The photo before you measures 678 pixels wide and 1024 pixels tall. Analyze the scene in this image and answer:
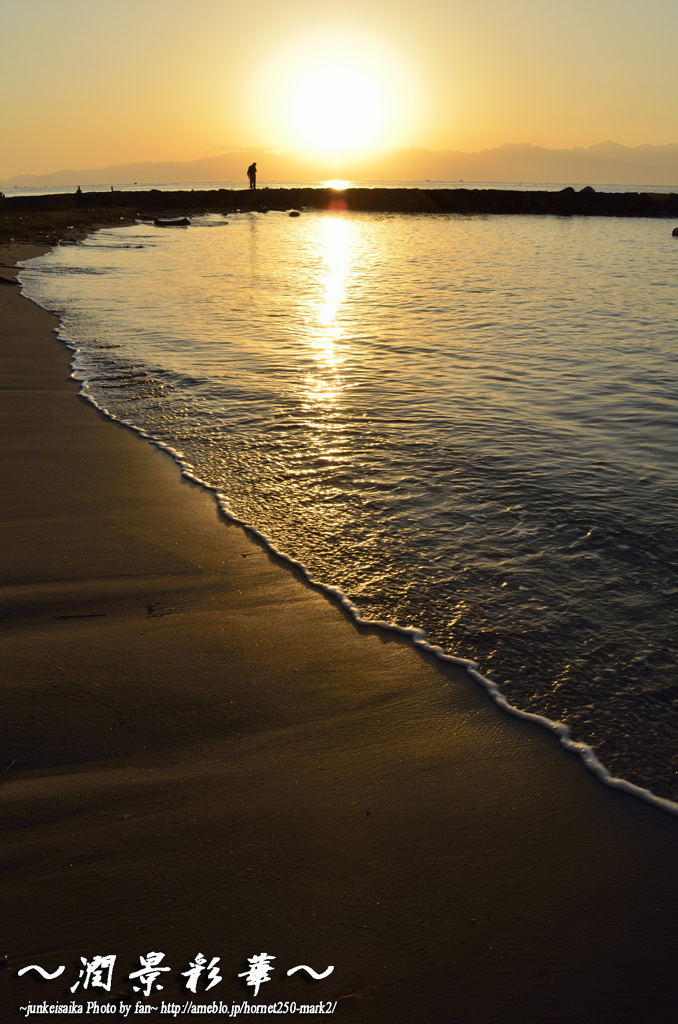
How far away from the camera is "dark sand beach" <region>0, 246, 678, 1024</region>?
6.72ft

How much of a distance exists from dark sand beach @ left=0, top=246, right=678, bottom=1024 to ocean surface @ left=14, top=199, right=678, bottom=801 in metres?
0.46

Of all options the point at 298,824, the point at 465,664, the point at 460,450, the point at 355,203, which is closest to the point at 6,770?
the point at 298,824

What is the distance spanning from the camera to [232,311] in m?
14.8

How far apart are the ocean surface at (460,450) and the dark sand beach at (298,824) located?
456 millimetres

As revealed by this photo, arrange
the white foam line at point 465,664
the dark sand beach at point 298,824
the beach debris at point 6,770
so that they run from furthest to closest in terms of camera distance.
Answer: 1. the white foam line at point 465,664
2. the beach debris at point 6,770
3. the dark sand beach at point 298,824

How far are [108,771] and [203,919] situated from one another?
81cm

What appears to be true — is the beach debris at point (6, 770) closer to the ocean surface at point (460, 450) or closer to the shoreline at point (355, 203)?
the ocean surface at point (460, 450)

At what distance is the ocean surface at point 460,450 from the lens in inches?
145

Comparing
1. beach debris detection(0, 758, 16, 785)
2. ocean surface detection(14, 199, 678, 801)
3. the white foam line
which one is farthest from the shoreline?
beach debris detection(0, 758, 16, 785)

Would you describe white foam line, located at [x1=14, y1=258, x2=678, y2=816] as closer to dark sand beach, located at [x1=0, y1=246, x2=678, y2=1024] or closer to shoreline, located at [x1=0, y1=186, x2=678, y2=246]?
dark sand beach, located at [x1=0, y1=246, x2=678, y2=1024]

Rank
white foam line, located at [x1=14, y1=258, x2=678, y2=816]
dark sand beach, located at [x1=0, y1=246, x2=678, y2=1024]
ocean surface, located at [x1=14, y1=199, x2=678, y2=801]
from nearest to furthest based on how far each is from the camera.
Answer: dark sand beach, located at [x1=0, y1=246, x2=678, y2=1024], white foam line, located at [x1=14, y1=258, x2=678, y2=816], ocean surface, located at [x1=14, y1=199, x2=678, y2=801]

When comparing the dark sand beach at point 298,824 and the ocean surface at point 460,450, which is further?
the ocean surface at point 460,450

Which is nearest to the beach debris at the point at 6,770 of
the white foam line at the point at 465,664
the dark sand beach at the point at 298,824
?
the dark sand beach at the point at 298,824

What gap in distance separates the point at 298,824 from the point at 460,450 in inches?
185
